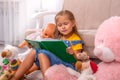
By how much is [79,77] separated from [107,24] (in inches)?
10.9

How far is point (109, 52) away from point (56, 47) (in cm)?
30

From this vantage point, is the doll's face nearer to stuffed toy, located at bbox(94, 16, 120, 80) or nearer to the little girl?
the little girl

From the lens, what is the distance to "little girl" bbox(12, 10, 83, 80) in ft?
3.72

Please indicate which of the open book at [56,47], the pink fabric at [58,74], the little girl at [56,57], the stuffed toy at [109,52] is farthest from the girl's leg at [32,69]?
the stuffed toy at [109,52]

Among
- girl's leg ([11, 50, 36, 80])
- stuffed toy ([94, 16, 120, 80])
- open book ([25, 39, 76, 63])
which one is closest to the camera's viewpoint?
stuffed toy ([94, 16, 120, 80])

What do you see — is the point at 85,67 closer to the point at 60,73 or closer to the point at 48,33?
the point at 60,73

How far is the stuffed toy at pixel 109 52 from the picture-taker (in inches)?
36.5

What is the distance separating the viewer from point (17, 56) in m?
1.39

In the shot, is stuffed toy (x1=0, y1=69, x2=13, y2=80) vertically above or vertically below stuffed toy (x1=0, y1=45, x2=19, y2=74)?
below

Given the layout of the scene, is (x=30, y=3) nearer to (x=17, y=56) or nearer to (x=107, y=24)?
(x=17, y=56)

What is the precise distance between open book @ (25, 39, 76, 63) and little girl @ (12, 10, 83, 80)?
0.02 metres

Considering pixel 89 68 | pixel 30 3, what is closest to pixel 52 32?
pixel 89 68

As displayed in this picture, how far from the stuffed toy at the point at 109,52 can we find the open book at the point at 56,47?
0.20 meters

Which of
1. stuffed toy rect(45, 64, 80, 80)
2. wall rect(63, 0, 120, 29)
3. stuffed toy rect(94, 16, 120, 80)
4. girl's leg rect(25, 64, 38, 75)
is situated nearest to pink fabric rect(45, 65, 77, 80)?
stuffed toy rect(45, 64, 80, 80)
